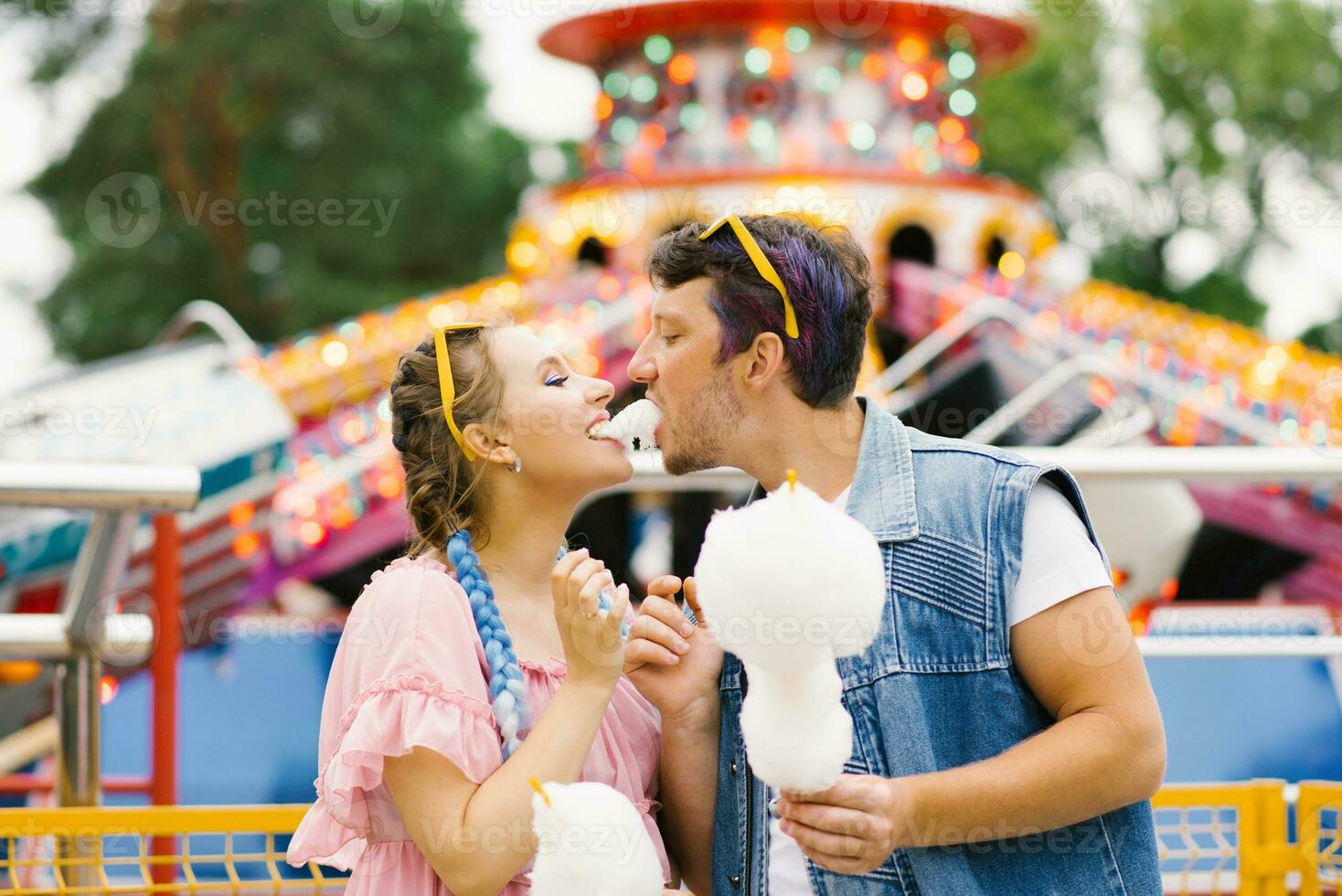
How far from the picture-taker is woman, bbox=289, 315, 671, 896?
205 cm

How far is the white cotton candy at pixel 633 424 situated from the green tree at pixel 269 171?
711 inches

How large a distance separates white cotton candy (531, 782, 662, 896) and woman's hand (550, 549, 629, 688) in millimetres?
220

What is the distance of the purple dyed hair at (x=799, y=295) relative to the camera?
236 centimetres

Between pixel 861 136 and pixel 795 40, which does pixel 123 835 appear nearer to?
pixel 861 136

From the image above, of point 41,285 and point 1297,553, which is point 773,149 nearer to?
point 1297,553

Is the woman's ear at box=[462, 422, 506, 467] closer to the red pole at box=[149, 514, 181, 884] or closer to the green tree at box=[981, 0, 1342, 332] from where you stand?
the red pole at box=[149, 514, 181, 884]

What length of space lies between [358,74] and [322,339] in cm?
1238

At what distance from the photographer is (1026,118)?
79.6ft

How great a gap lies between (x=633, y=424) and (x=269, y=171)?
2016cm

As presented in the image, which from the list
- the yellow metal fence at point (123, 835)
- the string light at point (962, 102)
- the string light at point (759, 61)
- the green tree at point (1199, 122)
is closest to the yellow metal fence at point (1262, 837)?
the yellow metal fence at point (123, 835)

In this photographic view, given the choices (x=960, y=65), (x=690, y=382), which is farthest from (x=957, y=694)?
(x=960, y=65)

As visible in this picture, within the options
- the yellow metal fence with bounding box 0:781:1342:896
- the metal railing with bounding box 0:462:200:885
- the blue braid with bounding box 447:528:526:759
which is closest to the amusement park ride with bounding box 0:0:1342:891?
the metal railing with bounding box 0:462:200:885

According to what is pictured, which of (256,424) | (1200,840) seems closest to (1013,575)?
(1200,840)

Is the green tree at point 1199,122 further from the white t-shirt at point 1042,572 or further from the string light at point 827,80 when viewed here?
the white t-shirt at point 1042,572
